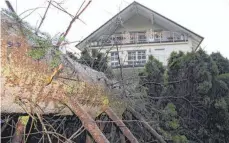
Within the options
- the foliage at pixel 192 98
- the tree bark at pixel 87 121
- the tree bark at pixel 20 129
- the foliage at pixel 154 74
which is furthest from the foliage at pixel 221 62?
the tree bark at pixel 20 129

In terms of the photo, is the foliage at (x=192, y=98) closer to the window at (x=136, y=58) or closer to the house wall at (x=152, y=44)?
the window at (x=136, y=58)

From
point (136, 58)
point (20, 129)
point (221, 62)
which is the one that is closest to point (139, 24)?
point (136, 58)

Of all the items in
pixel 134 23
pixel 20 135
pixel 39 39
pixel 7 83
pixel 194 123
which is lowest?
pixel 194 123

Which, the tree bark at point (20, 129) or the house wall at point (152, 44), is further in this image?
the house wall at point (152, 44)

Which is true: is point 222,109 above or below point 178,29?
below

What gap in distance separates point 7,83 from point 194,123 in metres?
6.57

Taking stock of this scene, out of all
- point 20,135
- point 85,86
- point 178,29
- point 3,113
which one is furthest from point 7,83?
point 178,29

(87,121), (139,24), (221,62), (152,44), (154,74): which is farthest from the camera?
(139,24)

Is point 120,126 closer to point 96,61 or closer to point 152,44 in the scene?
point 96,61

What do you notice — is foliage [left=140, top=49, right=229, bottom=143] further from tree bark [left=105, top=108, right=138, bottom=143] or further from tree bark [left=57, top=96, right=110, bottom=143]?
tree bark [left=57, top=96, right=110, bottom=143]

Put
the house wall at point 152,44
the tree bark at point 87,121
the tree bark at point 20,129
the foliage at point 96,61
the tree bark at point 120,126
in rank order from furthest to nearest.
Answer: the house wall at point 152,44 → the foliage at point 96,61 → the tree bark at point 120,126 → the tree bark at point 87,121 → the tree bark at point 20,129

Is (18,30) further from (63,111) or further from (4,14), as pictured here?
(63,111)

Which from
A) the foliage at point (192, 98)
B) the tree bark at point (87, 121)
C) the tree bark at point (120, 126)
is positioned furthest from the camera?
the foliage at point (192, 98)

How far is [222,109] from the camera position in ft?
25.7
